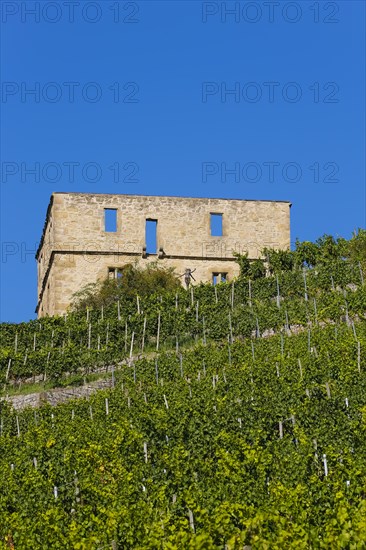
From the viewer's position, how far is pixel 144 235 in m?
30.4

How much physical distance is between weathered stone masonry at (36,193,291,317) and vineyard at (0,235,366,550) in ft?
12.3

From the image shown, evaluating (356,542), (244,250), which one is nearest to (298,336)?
(244,250)

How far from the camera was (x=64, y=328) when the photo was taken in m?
25.3

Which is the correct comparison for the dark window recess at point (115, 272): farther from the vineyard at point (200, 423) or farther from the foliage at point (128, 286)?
the vineyard at point (200, 423)

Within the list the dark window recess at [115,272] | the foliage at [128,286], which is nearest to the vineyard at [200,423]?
the foliage at [128,286]

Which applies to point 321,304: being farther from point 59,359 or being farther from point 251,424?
point 251,424

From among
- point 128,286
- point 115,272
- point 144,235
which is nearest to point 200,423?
point 128,286

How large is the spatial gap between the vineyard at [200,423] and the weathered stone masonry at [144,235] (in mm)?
3734

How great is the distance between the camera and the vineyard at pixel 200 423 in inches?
398

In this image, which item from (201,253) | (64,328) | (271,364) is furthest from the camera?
(201,253)

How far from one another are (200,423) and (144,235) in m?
16.2

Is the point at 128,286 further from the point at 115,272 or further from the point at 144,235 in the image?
the point at 144,235

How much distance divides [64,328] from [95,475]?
12.4 m

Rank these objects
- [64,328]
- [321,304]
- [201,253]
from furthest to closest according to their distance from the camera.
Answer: [201,253], [64,328], [321,304]
